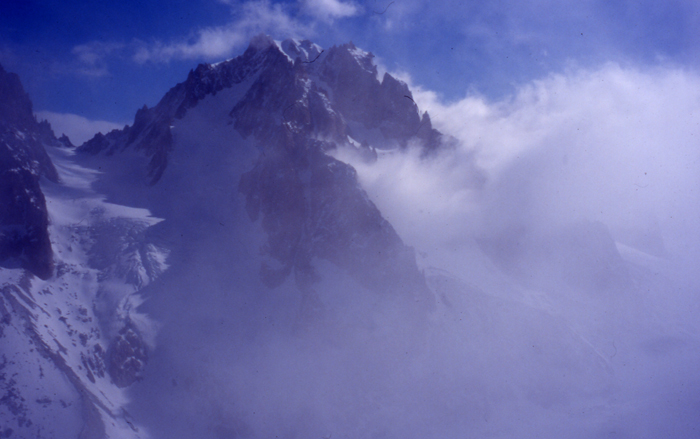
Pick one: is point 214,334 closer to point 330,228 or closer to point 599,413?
point 330,228

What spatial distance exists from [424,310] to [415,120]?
6099 centimetres

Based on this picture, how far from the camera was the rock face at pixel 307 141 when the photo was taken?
233 feet

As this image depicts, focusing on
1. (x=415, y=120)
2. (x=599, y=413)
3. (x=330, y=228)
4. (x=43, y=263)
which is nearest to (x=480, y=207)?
(x=415, y=120)

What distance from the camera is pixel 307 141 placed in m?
82.1

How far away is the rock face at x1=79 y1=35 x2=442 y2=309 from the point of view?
2798 inches

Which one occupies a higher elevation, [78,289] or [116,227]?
[116,227]

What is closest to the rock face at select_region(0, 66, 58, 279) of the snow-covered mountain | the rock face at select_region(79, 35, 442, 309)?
the snow-covered mountain

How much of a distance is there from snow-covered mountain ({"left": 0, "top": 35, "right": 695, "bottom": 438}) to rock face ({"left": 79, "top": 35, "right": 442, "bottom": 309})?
490 mm

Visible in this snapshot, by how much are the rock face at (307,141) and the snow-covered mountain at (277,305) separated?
0.49m

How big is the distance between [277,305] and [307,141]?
34136 mm

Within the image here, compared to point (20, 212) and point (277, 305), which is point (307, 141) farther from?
point (20, 212)

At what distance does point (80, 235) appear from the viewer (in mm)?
67938

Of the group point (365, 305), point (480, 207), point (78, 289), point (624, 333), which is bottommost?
point (78, 289)

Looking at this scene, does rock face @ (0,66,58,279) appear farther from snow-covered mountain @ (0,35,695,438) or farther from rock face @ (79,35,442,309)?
rock face @ (79,35,442,309)
